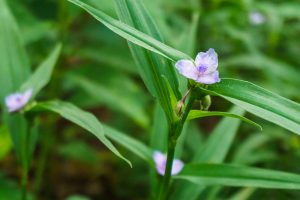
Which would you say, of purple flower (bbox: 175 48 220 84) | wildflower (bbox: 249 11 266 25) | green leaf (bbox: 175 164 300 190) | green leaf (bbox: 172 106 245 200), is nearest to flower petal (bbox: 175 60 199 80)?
purple flower (bbox: 175 48 220 84)

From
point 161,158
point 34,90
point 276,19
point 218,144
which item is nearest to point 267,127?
point 276,19

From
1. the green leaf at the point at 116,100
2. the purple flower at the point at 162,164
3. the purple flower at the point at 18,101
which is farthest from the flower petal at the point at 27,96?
the green leaf at the point at 116,100

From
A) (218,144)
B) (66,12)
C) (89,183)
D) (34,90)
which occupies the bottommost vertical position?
(34,90)

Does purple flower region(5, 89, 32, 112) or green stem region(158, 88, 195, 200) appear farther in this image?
purple flower region(5, 89, 32, 112)

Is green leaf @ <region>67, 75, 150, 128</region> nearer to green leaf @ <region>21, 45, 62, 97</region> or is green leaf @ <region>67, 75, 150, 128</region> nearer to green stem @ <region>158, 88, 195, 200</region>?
green leaf @ <region>21, 45, 62, 97</region>

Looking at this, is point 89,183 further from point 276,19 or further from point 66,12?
point 276,19

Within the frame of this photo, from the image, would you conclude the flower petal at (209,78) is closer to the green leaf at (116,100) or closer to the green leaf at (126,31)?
the green leaf at (126,31)

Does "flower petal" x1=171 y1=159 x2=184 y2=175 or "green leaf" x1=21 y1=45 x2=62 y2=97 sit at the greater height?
"green leaf" x1=21 y1=45 x2=62 y2=97
